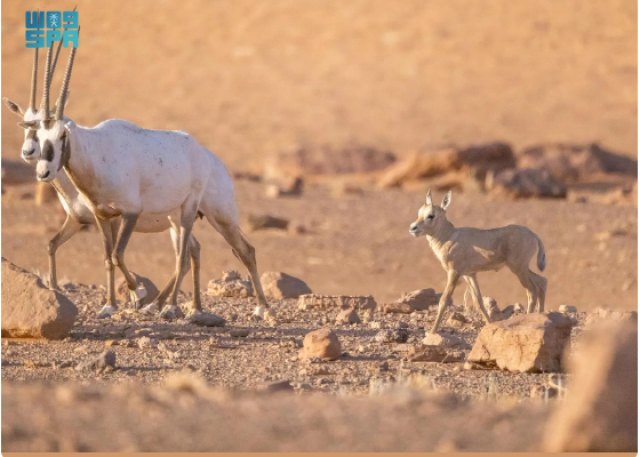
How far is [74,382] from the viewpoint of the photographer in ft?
24.3

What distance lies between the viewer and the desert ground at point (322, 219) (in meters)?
5.22

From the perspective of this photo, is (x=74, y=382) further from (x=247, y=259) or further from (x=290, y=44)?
(x=290, y=44)

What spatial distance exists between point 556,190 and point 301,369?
16562 millimetres

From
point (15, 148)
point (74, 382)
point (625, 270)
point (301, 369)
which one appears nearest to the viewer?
point (74, 382)

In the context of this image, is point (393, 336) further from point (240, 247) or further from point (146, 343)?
point (240, 247)

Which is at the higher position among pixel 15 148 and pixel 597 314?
pixel 15 148

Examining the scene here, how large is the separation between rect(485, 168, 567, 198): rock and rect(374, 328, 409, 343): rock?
48.3 feet

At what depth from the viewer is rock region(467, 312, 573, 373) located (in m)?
7.99

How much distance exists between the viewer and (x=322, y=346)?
27.7 ft

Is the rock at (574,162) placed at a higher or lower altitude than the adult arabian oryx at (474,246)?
higher

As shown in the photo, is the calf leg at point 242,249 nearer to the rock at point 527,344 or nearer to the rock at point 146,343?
the rock at point 146,343

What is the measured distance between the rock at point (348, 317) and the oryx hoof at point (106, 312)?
6.49 feet

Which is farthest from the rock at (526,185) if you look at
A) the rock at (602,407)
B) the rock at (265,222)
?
the rock at (602,407)

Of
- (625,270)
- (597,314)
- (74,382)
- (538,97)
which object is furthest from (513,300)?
(538,97)
